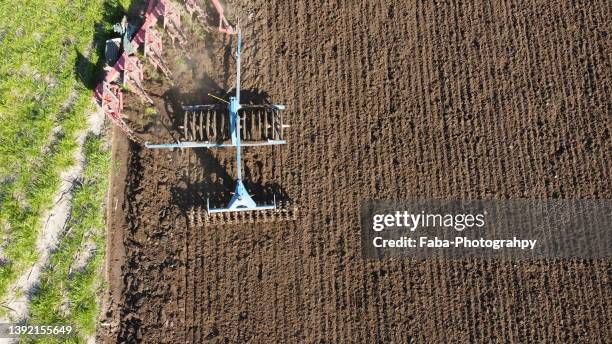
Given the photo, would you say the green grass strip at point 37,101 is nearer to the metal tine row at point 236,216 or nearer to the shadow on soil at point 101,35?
the shadow on soil at point 101,35

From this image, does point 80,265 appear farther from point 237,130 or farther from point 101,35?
point 101,35

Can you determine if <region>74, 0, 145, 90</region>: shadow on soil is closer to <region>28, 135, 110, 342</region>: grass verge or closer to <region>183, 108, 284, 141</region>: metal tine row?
<region>28, 135, 110, 342</region>: grass verge

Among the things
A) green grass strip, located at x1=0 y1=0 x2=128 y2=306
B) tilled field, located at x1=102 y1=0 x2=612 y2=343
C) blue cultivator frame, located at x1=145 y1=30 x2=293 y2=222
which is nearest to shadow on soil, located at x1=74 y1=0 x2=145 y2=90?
green grass strip, located at x1=0 y1=0 x2=128 y2=306

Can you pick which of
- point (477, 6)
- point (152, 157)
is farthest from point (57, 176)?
point (477, 6)

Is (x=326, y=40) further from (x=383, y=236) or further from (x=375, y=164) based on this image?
(x=383, y=236)

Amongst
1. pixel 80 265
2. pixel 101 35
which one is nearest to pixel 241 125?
pixel 101 35

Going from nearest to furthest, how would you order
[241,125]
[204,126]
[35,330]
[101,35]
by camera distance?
[35,330] → [204,126] → [241,125] → [101,35]
